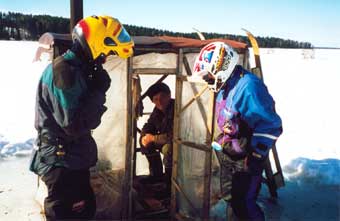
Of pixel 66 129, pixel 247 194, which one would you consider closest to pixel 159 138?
pixel 247 194

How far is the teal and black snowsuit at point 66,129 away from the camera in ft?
11.6

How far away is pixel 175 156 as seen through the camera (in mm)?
5465

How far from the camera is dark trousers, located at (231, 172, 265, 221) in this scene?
4.23 meters

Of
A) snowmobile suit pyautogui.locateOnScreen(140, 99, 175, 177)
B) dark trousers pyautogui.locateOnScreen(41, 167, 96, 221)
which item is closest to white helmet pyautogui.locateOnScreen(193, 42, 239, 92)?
dark trousers pyautogui.locateOnScreen(41, 167, 96, 221)

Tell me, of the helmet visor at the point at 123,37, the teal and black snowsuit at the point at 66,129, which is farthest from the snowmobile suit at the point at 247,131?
the teal and black snowsuit at the point at 66,129

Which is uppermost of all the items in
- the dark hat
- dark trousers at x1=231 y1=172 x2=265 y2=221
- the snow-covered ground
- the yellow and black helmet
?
the yellow and black helmet

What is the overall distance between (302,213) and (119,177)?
308 centimetres

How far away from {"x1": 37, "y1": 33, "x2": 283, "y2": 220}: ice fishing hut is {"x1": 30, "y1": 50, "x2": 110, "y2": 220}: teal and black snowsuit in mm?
1166

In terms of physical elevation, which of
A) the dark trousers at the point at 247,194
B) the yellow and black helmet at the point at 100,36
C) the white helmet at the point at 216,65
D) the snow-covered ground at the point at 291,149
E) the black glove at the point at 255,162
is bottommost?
the snow-covered ground at the point at 291,149

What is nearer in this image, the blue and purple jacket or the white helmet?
the blue and purple jacket

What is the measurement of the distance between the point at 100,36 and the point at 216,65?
129 cm

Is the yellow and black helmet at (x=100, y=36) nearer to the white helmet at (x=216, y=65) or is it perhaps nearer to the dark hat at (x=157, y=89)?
the white helmet at (x=216, y=65)

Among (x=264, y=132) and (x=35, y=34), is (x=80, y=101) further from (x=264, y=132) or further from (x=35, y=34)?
(x=35, y=34)

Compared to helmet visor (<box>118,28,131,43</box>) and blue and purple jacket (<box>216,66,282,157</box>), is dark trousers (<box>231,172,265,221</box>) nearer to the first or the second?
blue and purple jacket (<box>216,66,282,157</box>)
